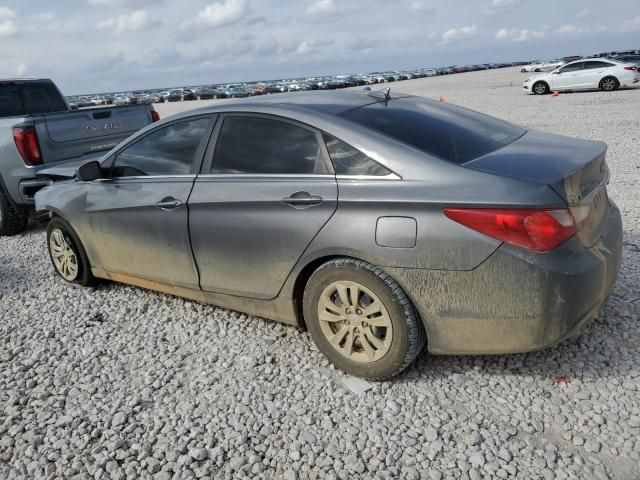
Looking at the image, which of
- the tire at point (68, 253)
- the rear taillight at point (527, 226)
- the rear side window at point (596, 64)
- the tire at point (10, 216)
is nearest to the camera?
the rear taillight at point (527, 226)

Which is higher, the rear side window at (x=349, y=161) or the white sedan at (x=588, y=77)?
the rear side window at (x=349, y=161)

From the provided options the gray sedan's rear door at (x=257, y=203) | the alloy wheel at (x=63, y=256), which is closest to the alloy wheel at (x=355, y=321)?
the gray sedan's rear door at (x=257, y=203)

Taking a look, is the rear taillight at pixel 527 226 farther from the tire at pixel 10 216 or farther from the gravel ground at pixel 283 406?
the tire at pixel 10 216

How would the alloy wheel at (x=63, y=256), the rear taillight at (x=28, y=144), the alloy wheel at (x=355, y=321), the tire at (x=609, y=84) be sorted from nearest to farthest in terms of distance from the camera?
the alloy wheel at (x=355, y=321) < the alloy wheel at (x=63, y=256) < the rear taillight at (x=28, y=144) < the tire at (x=609, y=84)

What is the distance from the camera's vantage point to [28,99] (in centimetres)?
795

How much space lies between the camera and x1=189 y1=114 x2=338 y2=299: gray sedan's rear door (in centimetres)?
305

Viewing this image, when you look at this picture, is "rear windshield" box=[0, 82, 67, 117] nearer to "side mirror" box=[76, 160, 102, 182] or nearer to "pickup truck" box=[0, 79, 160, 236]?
"pickup truck" box=[0, 79, 160, 236]

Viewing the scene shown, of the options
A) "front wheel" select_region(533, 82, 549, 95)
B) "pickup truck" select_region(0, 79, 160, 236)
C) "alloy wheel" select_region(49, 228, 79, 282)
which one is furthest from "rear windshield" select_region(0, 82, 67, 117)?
"front wheel" select_region(533, 82, 549, 95)

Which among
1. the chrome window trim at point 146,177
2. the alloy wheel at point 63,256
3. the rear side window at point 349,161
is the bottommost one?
the alloy wheel at point 63,256

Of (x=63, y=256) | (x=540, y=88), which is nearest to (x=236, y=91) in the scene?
(x=540, y=88)

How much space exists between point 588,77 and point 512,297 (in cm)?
2493

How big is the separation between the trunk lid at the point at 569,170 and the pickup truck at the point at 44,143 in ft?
16.6

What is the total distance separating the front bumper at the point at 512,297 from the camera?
8.28 feet

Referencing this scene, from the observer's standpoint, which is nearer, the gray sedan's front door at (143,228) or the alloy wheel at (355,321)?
the alloy wheel at (355,321)
